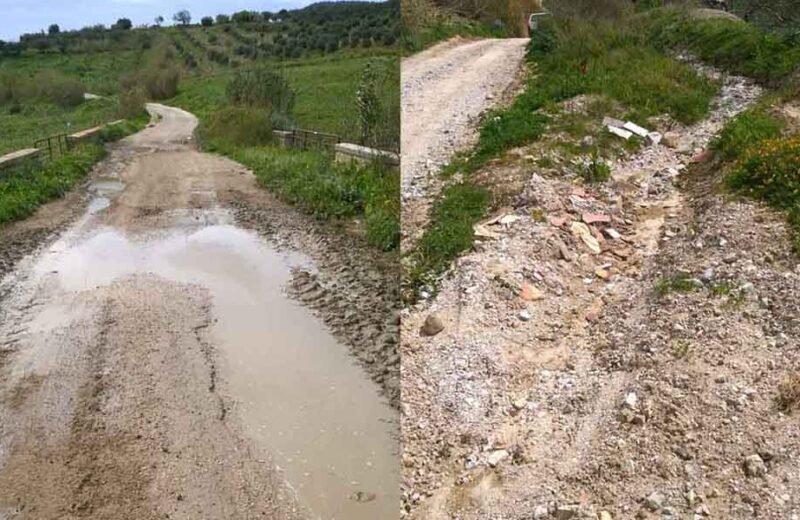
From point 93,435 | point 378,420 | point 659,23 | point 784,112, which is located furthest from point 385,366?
point 659,23

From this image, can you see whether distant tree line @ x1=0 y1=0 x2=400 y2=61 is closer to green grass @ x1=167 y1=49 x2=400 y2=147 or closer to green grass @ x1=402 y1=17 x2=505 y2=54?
green grass @ x1=167 y1=49 x2=400 y2=147

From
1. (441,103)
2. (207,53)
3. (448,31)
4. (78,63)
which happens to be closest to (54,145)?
(207,53)

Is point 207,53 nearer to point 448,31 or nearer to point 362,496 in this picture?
point 448,31

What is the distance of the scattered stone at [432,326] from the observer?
3.55m

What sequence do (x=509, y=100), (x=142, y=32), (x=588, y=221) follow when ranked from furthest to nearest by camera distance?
(x=509, y=100) < (x=142, y=32) < (x=588, y=221)

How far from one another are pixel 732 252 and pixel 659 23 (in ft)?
18.9

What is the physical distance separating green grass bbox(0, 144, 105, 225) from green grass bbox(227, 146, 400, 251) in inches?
81.8

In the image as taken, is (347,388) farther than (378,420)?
Yes

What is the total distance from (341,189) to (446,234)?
7.84ft

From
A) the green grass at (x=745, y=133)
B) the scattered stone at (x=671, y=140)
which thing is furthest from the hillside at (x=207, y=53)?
the green grass at (x=745, y=133)

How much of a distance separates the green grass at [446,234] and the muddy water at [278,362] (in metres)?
0.67

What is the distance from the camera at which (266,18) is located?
3922 millimetres

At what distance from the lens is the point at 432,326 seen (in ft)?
11.7

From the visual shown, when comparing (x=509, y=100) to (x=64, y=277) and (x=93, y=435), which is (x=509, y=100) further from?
(x=93, y=435)
